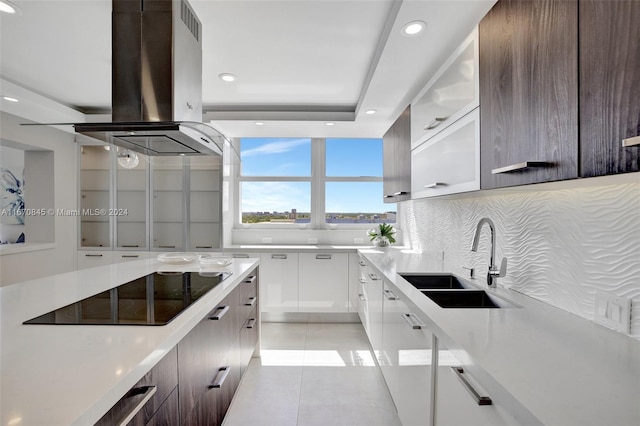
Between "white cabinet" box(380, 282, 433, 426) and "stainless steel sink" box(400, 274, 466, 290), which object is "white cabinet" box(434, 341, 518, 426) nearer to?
"white cabinet" box(380, 282, 433, 426)

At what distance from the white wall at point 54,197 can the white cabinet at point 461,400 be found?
160 inches

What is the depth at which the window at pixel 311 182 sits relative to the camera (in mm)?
4242

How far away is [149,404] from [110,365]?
0.20 meters

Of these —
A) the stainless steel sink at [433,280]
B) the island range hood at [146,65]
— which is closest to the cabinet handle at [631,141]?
the stainless steel sink at [433,280]

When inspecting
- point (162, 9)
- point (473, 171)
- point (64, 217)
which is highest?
point (162, 9)

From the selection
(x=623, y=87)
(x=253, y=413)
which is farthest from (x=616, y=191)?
(x=253, y=413)

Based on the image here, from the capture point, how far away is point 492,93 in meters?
1.37

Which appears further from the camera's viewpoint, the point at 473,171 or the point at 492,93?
the point at 473,171

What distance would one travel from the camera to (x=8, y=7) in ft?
5.80

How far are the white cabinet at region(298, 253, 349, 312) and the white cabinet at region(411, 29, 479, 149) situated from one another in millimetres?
1779

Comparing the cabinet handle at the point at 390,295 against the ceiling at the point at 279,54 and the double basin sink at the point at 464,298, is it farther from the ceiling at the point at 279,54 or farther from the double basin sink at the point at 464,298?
the ceiling at the point at 279,54

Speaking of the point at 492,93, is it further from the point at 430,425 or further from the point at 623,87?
the point at 430,425

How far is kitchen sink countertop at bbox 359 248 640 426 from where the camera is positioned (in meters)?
0.66

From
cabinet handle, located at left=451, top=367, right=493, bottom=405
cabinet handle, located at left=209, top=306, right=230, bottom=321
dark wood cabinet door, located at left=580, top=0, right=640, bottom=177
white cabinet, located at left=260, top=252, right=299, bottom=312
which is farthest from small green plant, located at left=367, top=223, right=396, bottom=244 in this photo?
dark wood cabinet door, located at left=580, top=0, right=640, bottom=177
